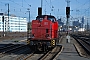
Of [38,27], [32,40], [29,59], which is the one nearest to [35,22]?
[38,27]

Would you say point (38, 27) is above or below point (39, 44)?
above

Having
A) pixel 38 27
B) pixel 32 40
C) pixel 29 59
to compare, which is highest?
pixel 38 27

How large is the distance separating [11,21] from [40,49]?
125 meters

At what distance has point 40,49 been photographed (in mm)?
20250

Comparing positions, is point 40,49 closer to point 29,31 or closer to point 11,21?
point 29,31

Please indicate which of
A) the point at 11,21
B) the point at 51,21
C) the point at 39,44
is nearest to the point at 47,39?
the point at 39,44

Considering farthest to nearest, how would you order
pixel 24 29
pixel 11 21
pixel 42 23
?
pixel 24 29
pixel 11 21
pixel 42 23

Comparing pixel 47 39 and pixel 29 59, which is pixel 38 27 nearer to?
pixel 47 39

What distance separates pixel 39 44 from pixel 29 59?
3567mm

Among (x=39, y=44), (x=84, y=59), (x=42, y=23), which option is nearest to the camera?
(x=84, y=59)

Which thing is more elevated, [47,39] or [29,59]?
[47,39]

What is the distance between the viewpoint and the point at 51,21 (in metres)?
21.0

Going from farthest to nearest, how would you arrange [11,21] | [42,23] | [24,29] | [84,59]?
[24,29] → [11,21] → [42,23] → [84,59]

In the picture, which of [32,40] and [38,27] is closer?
[32,40]
